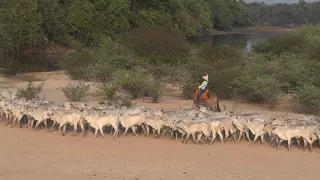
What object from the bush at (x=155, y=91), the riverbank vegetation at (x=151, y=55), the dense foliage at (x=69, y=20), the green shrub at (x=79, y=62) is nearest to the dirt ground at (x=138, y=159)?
the riverbank vegetation at (x=151, y=55)

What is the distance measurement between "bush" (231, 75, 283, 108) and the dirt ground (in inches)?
214

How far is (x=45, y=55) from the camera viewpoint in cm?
4344

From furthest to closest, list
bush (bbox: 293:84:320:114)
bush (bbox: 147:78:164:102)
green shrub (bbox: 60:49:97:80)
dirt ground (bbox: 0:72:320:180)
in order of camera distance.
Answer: green shrub (bbox: 60:49:97:80), bush (bbox: 147:78:164:102), bush (bbox: 293:84:320:114), dirt ground (bbox: 0:72:320:180)

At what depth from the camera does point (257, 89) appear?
15.9 metres

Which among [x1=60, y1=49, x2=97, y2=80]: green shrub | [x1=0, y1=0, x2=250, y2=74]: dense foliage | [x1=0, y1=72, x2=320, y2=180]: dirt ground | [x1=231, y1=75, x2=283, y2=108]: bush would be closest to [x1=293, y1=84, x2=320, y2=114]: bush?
[x1=231, y1=75, x2=283, y2=108]: bush

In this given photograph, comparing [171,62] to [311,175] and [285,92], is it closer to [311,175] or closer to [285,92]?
[285,92]

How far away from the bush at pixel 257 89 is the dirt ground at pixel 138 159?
545 centimetres

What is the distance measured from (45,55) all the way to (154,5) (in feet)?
42.7

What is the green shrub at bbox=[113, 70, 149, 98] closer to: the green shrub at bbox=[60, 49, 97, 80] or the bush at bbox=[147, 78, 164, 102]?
the bush at bbox=[147, 78, 164, 102]

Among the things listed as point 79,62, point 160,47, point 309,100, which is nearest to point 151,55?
point 160,47

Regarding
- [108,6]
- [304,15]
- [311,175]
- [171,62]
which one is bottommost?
[311,175]

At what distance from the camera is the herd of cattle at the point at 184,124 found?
10203mm

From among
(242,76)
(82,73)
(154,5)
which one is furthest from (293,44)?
(154,5)

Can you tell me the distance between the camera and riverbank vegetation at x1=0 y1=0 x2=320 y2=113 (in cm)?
1652
